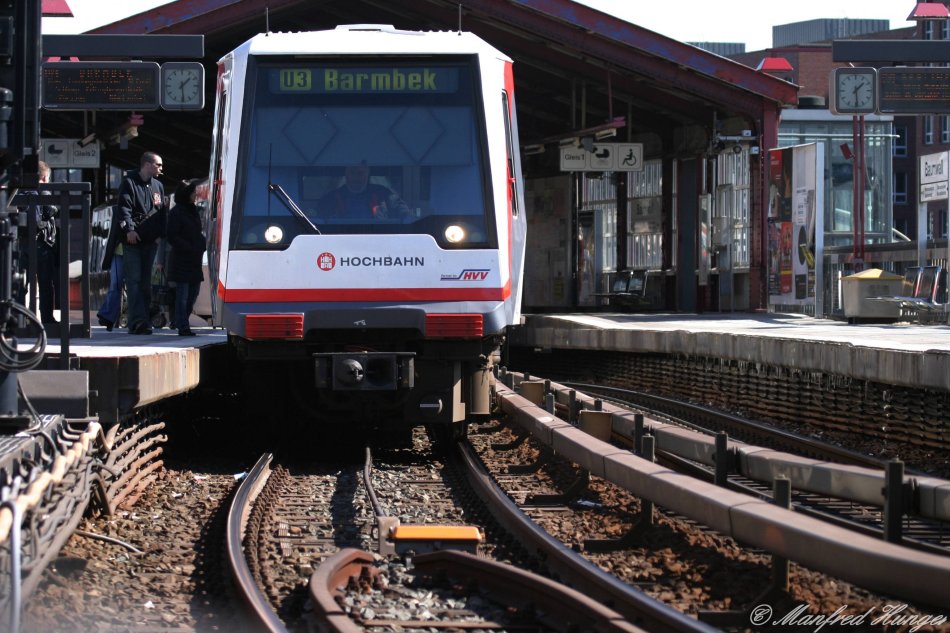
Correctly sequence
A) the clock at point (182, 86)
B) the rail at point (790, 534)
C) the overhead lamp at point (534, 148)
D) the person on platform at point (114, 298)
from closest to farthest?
the rail at point (790, 534), the person on platform at point (114, 298), the clock at point (182, 86), the overhead lamp at point (534, 148)

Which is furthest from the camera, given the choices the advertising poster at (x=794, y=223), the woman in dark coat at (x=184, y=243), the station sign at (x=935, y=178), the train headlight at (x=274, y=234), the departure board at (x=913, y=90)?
the station sign at (x=935, y=178)

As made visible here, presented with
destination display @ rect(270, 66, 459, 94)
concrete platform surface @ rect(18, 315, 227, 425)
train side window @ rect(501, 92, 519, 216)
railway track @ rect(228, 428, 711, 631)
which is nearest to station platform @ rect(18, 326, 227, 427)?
concrete platform surface @ rect(18, 315, 227, 425)

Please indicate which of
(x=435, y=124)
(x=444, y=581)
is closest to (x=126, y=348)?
(x=435, y=124)

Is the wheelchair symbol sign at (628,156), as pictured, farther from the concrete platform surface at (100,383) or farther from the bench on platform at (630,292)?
the concrete platform surface at (100,383)

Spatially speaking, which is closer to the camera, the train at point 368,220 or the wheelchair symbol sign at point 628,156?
the train at point 368,220

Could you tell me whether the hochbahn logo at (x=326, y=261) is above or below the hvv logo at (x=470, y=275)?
above

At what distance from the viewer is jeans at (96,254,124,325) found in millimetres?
15094

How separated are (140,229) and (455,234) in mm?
3788

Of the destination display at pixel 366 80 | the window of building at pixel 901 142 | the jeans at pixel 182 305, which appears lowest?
the jeans at pixel 182 305

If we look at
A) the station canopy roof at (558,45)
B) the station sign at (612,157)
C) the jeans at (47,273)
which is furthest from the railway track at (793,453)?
the station sign at (612,157)

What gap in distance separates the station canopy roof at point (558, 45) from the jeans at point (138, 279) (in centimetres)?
1081

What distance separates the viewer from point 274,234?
10703 mm

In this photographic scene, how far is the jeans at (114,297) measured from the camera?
15.1m

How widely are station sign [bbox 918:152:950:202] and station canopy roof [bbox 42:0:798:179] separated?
2910 mm
